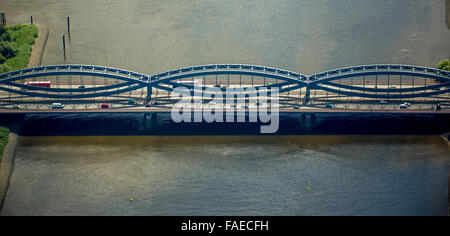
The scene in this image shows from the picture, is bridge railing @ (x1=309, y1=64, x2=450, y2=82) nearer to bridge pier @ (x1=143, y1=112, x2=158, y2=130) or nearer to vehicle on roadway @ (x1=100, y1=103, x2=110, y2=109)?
→ bridge pier @ (x1=143, y1=112, x2=158, y2=130)

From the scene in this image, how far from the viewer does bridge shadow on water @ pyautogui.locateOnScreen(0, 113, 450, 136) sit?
8131 centimetres

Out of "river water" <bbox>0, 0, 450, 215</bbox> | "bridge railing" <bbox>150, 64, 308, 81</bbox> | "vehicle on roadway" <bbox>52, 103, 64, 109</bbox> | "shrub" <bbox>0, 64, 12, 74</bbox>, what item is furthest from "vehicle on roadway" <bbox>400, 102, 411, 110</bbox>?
"shrub" <bbox>0, 64, 12, 74</bbox>

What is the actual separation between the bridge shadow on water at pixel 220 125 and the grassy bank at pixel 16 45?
1227 centimetres

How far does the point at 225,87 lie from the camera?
Answer: 8594 cm

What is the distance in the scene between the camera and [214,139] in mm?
80000

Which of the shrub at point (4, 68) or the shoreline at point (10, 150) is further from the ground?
the shrub at point (4, 68)

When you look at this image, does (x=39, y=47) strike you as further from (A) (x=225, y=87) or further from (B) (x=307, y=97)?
(B) (x=307, y=97)

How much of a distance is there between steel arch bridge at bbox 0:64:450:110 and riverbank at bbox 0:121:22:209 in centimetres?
311

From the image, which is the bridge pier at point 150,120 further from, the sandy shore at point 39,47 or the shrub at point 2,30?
Result: the shrub at point 2,30

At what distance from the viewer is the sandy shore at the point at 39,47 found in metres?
95.8

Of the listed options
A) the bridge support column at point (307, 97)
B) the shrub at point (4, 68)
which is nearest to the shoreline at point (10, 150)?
the shrub at point (4, 68)

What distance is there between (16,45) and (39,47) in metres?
2.78

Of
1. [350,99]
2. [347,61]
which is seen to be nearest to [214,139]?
[350,99]

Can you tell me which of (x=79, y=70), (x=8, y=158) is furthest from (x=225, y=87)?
(x=8, y=158)
